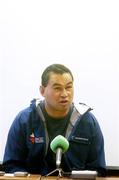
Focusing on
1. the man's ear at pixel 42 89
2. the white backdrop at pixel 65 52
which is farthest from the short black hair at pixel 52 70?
the white backdrop at pixel 65 52

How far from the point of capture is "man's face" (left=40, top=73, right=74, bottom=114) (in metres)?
2.11

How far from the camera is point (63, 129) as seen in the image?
7.37 ft

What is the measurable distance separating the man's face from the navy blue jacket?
14cm

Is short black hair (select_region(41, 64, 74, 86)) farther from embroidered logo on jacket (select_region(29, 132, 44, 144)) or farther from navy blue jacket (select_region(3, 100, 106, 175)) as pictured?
embroidered logo on jacket (select_region(29, 132, 44, 144))

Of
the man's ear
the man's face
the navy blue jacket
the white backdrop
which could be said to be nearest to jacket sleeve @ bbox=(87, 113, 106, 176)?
the navy blue jacket

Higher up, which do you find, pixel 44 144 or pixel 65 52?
pixel 65 52

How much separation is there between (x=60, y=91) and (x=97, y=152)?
431 millimetres

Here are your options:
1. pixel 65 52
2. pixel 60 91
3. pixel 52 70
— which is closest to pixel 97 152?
pixel 60 91

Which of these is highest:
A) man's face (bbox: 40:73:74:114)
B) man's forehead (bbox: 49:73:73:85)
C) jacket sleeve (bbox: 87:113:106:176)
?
man's forehead (bbox: 49:73:73:85)

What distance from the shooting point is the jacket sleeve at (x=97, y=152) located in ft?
7.16

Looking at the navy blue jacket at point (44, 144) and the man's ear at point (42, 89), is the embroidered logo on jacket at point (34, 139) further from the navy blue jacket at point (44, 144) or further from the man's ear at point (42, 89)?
the man's ear at point (42, 89)

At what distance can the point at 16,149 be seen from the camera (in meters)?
2.19

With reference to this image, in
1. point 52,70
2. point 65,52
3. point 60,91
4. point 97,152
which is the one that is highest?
point 65,52

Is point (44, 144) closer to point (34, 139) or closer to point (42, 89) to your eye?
point (34, 139)
